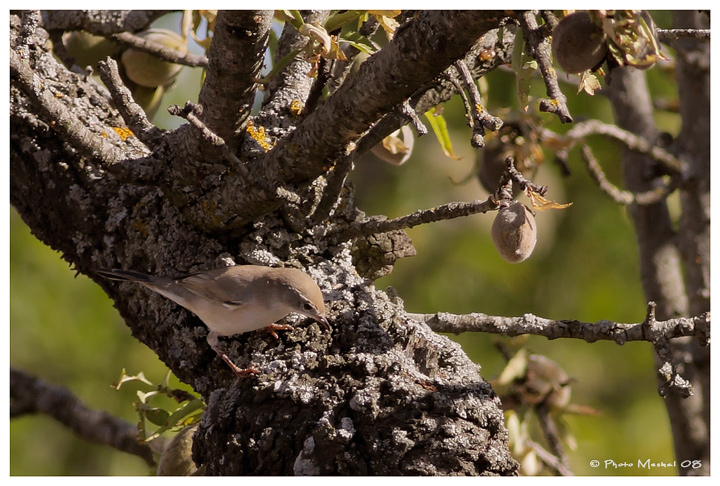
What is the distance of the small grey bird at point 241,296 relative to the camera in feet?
Result: 6.57

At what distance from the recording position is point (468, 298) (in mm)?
5145

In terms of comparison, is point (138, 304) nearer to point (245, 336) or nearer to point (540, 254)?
point (245, 336)

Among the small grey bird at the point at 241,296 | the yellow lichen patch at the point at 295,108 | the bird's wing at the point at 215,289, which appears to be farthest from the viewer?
the yellow lichen patch at the point at 295,108

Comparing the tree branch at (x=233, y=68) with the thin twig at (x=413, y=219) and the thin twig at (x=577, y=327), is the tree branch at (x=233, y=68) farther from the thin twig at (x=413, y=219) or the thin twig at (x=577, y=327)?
the thin twig at (x=577, y=327)

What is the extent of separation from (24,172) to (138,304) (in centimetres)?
70

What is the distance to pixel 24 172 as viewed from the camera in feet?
8.51

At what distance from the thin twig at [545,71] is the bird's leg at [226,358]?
0.97m

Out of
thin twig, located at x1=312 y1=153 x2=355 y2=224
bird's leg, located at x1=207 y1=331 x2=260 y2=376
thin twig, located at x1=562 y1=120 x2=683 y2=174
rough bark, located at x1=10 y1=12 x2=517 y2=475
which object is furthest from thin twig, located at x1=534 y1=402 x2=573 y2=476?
bird's leg, located at x1=207 y1=331 x2=260 y2=376

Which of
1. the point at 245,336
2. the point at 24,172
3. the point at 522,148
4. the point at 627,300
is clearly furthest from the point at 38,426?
the point at 627,300

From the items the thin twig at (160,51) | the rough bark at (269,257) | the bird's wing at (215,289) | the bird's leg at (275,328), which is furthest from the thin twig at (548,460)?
the thin twig at (160,51)

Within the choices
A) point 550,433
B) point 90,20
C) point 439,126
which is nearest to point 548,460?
point 550,433

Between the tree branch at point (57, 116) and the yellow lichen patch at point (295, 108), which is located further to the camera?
the yellow lichen patch at point (295, 108)

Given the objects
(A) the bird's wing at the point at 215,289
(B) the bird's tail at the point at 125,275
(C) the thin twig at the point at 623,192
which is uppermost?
(B) the bird's tail at the point at 125,275

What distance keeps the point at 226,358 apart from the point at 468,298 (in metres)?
3.34
